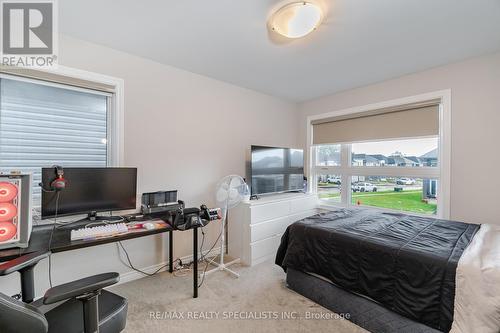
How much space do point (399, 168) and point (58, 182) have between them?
3835mm

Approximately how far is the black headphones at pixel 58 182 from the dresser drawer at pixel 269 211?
188 cm

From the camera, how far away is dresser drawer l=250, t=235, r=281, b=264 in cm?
284

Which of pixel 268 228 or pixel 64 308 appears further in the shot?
pixel 268 228

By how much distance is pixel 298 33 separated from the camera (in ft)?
5.94

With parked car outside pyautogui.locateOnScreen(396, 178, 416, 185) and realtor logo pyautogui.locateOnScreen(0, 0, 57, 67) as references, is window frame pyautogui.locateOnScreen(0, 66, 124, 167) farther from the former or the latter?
parked car outside pyautogui.locateOnScreen(396, 178, 416, 185)

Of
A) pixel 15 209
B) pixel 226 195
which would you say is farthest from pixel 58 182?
pixel 226 195

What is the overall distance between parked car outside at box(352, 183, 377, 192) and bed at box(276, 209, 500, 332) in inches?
37.9

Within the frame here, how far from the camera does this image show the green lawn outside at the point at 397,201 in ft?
9.65

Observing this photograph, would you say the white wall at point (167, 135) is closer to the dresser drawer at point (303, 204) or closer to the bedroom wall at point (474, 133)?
the dresser drawer at point (303, 204)

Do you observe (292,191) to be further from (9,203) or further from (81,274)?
(9,203)

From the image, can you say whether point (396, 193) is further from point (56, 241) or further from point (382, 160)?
point (56, 241)

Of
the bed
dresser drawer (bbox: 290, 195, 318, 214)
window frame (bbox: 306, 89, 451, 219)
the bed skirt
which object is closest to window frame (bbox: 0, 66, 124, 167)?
the bed

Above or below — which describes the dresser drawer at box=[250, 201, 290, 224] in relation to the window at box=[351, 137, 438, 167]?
below

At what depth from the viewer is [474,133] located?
8.07ft
